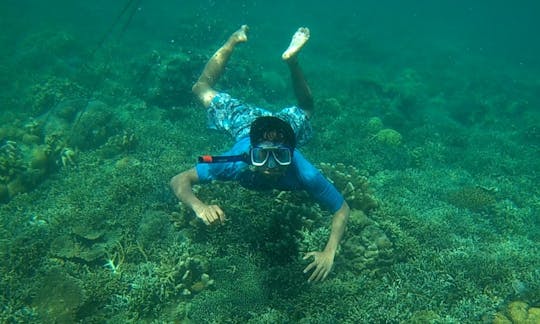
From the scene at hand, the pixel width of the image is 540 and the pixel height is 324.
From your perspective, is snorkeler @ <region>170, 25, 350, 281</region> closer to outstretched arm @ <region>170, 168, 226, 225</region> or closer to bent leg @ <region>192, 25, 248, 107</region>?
outstretched arm @ <region>170, 168, 226, 225</region>

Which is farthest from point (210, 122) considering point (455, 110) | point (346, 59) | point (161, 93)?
point (346, 59)

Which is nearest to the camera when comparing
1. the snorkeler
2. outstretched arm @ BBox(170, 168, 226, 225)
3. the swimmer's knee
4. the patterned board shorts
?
the snorkeler

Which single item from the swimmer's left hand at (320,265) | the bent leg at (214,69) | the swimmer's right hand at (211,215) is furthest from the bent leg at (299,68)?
the swimmer's left hand at (320,265)

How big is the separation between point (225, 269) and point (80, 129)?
7794 mm

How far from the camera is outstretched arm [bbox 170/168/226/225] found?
5020 millimetres

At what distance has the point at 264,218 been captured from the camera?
5.77 metres

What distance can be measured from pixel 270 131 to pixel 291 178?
87 cm

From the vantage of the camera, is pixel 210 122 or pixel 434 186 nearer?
pixel 210 122

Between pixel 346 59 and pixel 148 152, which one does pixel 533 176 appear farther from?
pixel 346 59

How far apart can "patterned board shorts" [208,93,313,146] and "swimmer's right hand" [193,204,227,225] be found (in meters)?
2.56

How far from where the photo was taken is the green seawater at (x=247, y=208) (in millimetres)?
5258

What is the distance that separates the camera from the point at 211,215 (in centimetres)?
504

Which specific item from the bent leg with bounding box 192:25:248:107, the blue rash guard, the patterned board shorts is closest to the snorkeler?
the blue rash guard

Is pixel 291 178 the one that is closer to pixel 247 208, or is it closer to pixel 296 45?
pixel 247 208
